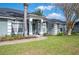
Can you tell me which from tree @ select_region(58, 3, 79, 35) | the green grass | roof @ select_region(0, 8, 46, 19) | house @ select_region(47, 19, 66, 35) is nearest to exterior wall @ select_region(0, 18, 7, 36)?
roof @ select_region(0, 8, 46, 19)

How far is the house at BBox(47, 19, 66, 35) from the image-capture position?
9.19 m

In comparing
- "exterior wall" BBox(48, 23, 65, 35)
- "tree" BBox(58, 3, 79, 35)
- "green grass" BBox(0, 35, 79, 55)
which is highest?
"tree" BBox(58, 3, 79, 35)

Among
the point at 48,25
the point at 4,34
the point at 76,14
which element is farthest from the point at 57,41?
the point at 4,34

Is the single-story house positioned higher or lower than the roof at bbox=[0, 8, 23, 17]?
lower

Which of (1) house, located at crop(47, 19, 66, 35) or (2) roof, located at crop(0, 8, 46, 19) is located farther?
(1) house, located at crop(47, 19, 66, 35)

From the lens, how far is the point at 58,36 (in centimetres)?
909

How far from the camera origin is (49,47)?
8.56m

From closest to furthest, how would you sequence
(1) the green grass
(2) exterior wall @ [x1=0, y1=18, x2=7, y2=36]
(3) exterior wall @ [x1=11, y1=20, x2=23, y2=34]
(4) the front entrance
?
(1) the green grass → (2) exterior wall @ [x1=0, y1=18, x2=7, y2=36] → (3) exterior wall @ [x1=11, y1=20, x2=23, y2=34] → (4) the front entrance

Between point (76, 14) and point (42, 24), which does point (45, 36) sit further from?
point (76, 14)

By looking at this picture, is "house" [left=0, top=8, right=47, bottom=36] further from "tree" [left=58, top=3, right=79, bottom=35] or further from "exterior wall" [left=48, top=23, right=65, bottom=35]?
"tree" [left=58, top=3, right=79, bottom=35]

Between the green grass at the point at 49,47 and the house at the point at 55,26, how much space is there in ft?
0.98

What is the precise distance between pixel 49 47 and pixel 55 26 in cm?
133

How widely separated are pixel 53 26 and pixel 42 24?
0.50 metres

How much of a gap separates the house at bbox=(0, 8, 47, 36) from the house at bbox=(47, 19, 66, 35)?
247 millimetres
